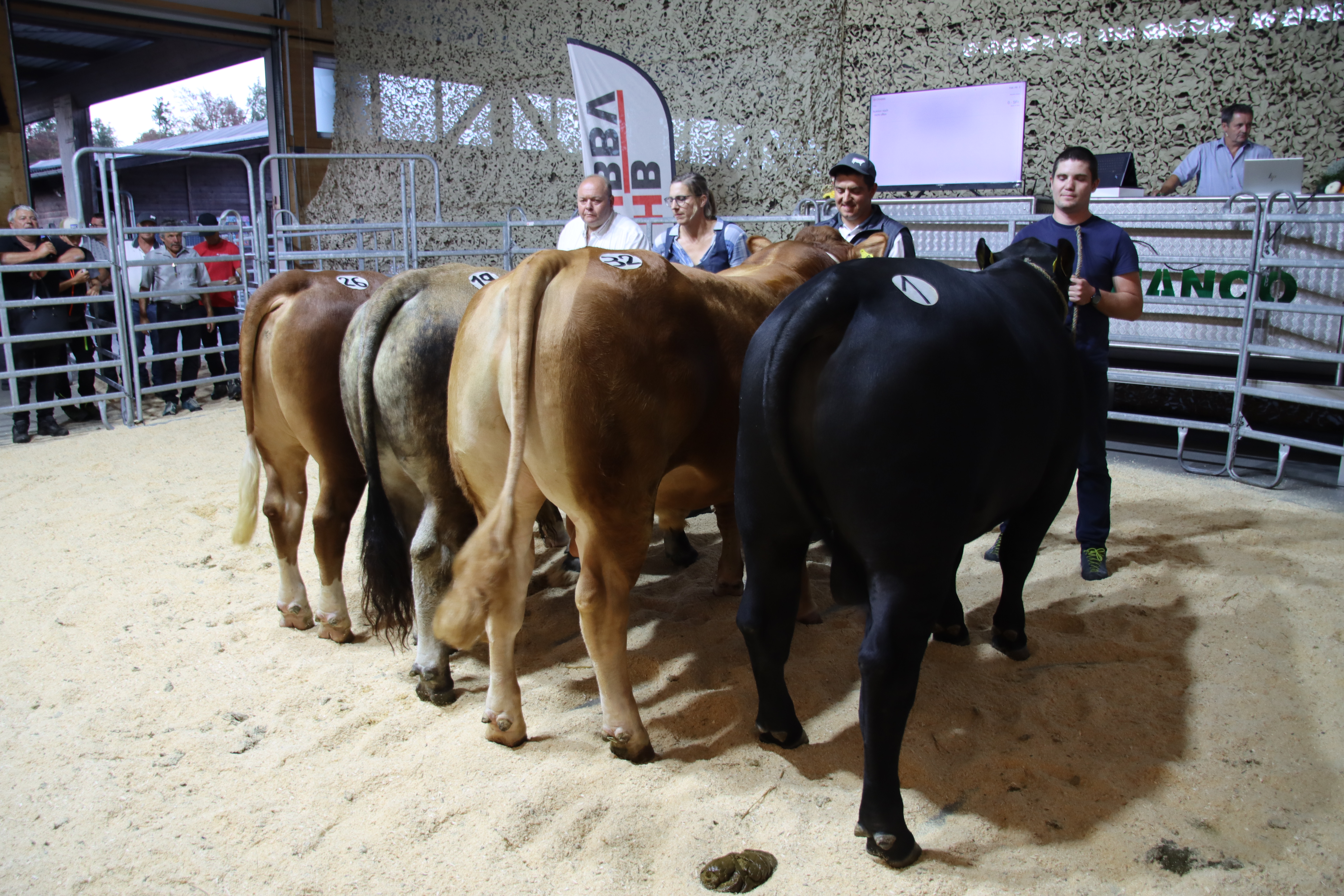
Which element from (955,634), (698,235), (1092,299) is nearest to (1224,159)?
(1092,299)

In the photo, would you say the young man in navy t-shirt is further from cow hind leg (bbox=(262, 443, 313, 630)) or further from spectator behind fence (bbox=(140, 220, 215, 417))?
spectator behind fence (bbox=(140, 220, 215, 417))

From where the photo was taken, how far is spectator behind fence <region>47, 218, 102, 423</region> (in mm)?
7340

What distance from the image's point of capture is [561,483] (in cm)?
239

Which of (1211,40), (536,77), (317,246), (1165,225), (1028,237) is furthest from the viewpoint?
(317,246)

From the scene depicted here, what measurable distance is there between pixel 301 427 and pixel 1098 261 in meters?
3.28

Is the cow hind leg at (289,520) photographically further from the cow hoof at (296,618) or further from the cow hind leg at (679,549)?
the cow hind leg at (679,549)

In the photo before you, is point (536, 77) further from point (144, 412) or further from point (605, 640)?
point (605, 640)

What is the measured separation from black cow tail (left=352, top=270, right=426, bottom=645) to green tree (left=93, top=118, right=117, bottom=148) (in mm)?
14190

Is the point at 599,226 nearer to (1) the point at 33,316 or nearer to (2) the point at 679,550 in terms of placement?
(2) the point at 679,550

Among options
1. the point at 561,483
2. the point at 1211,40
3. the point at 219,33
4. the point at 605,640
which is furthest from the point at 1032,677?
the point at 219,33

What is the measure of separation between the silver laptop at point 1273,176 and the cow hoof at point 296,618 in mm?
5884

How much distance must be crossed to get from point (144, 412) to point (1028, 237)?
316 inches

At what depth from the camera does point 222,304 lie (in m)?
9.29

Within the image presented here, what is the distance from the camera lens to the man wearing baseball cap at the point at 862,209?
375 centimetres
